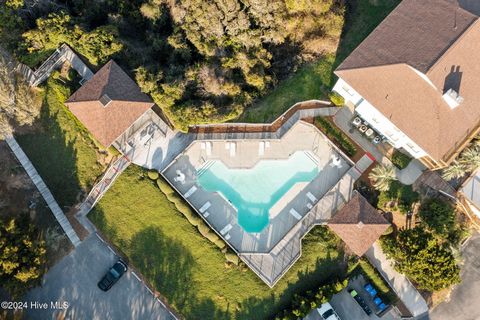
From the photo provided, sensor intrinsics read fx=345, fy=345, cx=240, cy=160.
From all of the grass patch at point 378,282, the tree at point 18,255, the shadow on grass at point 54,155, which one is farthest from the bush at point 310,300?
the shadow on grass at point 54,155

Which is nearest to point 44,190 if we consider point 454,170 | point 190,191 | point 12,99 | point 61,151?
point 61,151

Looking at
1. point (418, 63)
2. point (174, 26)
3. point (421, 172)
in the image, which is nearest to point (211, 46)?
point (174, 26)

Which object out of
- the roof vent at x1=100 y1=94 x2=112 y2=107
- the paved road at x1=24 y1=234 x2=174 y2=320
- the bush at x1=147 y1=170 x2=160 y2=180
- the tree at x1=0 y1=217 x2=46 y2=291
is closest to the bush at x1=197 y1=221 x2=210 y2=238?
the bush at x1=147 y1=170 x2=160 y2=180

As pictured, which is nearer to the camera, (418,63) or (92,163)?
(418,63)

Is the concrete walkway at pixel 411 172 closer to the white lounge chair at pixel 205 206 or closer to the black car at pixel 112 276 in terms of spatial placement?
the white lounge chair at pixel 205 206

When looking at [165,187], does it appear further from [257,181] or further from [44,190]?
[44,190]

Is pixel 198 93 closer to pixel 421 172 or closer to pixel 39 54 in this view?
pixel 39 54

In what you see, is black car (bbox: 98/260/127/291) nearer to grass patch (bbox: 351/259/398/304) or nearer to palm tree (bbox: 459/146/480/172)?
grass patch (bbox: 351/259/398/304)
